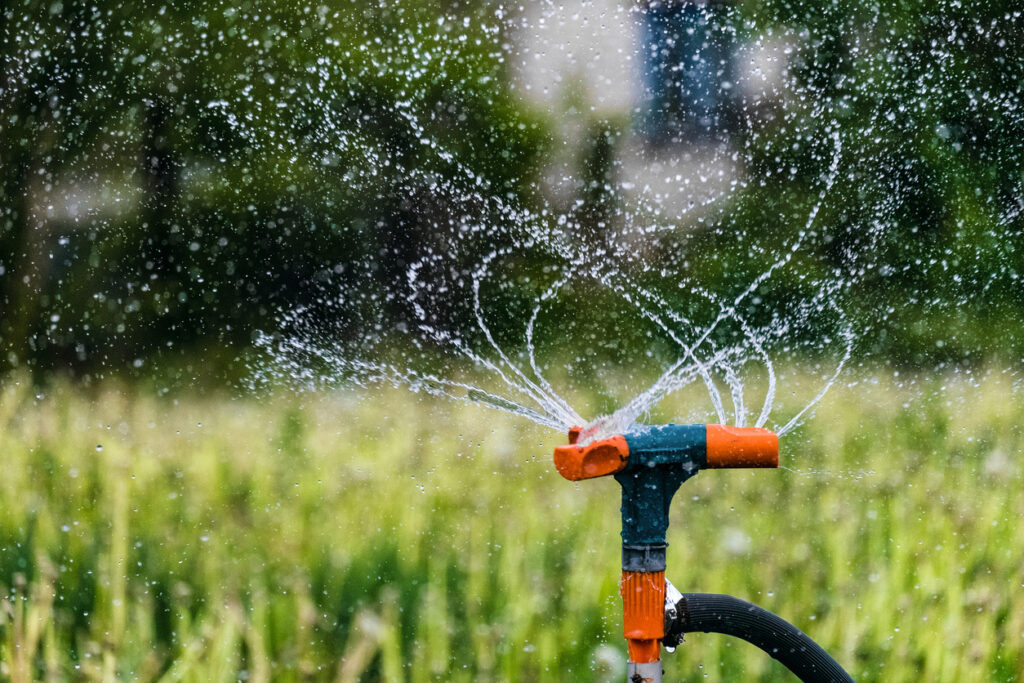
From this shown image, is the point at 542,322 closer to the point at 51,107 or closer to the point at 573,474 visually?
the point at 573,474

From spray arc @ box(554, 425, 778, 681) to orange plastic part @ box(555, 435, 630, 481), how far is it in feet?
0.07

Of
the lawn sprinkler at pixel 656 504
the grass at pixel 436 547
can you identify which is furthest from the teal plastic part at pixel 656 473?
the grass at pixel 436 547

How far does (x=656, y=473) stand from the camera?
71 centimetres

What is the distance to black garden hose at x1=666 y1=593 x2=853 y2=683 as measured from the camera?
0.73m

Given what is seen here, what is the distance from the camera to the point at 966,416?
1.16 metres

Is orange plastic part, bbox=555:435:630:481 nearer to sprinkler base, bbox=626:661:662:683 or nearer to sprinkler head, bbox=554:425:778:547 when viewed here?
sprinkler head, bbox=554:425:778:547

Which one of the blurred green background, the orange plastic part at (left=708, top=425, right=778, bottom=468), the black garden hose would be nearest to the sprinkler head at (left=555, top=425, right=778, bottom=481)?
the orange plastic part at (left=708, top=425, right=778, bottom=468)

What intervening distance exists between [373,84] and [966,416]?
2.75ft

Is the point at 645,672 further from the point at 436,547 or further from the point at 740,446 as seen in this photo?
the point at 436,547

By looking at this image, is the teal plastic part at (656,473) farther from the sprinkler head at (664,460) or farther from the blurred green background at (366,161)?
the blurred green background at (366,161)

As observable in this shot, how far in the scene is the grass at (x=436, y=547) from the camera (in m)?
1.08

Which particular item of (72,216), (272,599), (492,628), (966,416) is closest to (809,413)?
(966,416)

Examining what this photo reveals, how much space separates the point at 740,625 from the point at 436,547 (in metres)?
0.44

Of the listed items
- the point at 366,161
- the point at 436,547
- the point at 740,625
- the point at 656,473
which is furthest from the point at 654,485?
the point at 366,161
